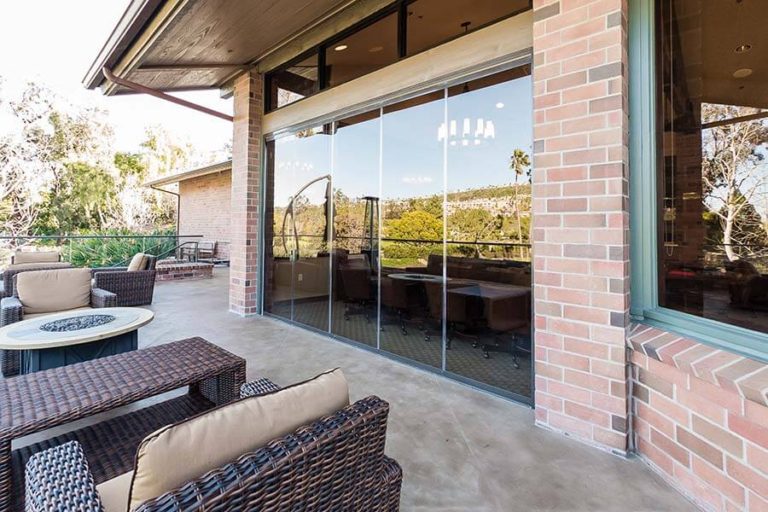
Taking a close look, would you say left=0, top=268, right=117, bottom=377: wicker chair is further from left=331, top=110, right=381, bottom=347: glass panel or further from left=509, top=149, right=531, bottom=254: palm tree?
left=509, top=149, right=531, bottom=254: palm tree

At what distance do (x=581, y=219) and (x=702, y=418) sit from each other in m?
1.16

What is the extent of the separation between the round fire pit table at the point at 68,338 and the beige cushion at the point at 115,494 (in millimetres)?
1898

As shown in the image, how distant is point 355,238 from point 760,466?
156 inches

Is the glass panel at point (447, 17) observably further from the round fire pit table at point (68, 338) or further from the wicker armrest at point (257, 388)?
the round fire pit table at point (68, 338)

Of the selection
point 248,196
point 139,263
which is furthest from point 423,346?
point 139,263

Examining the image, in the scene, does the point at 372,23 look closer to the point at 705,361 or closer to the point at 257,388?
the point at 257,388

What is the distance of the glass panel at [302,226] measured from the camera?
5055mm

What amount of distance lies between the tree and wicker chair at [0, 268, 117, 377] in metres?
5.53

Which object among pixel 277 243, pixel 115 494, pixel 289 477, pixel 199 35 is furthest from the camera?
pixel 277 243

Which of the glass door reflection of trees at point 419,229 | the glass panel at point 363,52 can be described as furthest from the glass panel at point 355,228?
the glass panel at point 363,52

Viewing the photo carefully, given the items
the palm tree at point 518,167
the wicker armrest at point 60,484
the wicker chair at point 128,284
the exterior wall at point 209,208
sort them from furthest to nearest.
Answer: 1. the exterior wall at point 209,208
2. the wicker chair at point 128,284
3. the palm tree at point 518,167
4. the wicker armrest at point 60,484

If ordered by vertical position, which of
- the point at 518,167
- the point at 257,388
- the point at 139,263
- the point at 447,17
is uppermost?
the point at 447,17

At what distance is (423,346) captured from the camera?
4.17 metres

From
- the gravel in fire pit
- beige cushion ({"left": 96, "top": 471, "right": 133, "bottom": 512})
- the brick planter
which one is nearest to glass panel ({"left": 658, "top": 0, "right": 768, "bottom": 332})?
beige cushion ({"left": 96, "top": 471, "right": 133, "bottom": 512})
